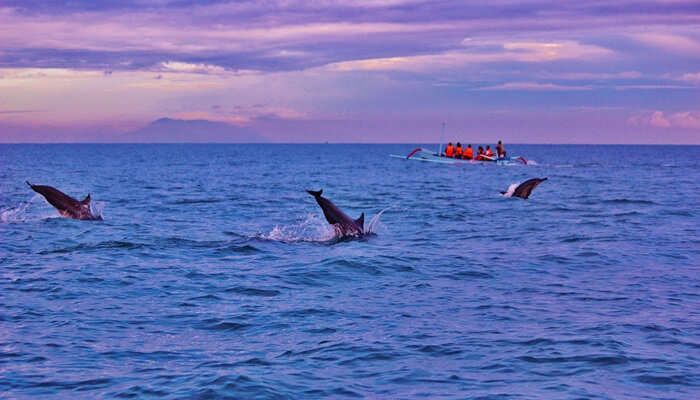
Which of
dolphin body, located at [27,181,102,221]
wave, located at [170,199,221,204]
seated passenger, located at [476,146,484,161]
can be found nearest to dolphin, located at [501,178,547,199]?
wave, located at [170,199,221,204]

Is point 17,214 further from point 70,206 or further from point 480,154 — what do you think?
point 480,154

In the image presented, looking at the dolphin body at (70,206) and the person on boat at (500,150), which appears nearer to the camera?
the dolphin body at (70,206)

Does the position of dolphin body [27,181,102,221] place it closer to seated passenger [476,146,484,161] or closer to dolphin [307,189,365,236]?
dolphin [307,189,365,236]

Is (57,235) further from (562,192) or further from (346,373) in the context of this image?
(562,192)

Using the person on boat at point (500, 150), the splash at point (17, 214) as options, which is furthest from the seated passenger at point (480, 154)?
the splash at point (17, 214)

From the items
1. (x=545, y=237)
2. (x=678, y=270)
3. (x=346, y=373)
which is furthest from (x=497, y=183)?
(x=346, y=373)

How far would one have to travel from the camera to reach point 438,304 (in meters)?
13.1

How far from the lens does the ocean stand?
29.5 ft

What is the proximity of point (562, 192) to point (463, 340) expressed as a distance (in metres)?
33.5

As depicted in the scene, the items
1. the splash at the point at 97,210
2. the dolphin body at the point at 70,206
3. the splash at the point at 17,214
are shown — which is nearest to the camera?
the dolphin body at the point at 70,206

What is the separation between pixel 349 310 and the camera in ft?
41.9

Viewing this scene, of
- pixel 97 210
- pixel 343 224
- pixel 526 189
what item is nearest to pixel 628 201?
pixel 526 189

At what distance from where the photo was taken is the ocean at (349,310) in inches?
354

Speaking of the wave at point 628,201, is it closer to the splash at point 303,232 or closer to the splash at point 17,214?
the splash at point 303,232
